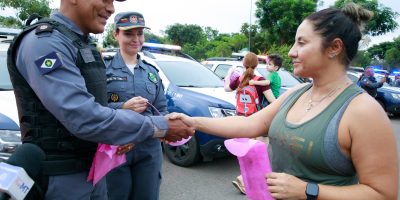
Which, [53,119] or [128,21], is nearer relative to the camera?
[53,119]

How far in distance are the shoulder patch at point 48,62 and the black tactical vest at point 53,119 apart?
0.15 metres

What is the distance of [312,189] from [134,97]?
1611 mm

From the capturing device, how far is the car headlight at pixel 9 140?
3453mm

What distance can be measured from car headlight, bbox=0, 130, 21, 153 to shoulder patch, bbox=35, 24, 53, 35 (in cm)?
204

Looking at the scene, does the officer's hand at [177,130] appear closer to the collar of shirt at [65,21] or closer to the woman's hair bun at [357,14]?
the collar of shirt at [65,21]

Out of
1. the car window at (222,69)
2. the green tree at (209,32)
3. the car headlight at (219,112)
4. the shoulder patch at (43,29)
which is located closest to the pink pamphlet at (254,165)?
the shoulder patch at (43,29)

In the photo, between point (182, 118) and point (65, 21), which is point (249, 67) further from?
point (65, 21)

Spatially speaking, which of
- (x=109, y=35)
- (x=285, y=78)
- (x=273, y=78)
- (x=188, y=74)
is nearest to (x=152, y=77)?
(x=188, y=74)

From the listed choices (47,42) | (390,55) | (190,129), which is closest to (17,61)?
(47,42)

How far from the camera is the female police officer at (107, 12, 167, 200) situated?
112 inches

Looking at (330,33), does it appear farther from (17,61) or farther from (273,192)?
(17,61)

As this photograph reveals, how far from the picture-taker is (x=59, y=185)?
6.02ft

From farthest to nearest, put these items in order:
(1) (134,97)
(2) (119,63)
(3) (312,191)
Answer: (2) (119,63)
(1) (134,97)
(3) (312,191)

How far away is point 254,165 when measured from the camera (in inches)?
70.4
